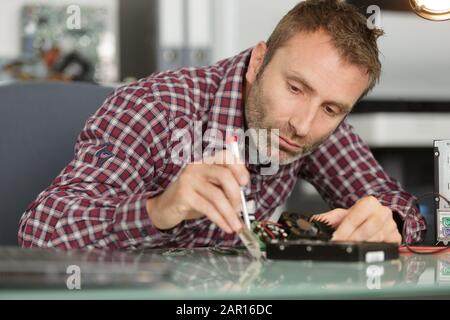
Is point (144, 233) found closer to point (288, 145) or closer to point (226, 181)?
point (226, 181)

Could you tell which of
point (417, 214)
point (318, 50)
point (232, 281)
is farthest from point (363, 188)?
point (232, 281)

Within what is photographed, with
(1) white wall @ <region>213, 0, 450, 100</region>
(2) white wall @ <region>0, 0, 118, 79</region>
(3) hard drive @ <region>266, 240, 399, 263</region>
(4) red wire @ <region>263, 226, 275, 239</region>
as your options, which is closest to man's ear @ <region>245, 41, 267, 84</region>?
(4) red wire @ <region>263, 226, 275, 239</region>

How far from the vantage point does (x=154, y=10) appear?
337 centimetres

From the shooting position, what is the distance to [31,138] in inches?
56.2

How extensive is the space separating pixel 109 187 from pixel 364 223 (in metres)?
0.39

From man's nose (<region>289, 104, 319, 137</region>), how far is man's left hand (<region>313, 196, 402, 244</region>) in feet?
0.85

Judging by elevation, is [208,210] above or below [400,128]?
above

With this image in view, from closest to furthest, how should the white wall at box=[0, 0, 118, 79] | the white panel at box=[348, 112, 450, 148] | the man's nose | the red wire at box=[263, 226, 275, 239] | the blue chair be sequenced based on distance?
the red wire at box=[263, 226, 275, 239]
the man's nose
the blue chair
the white panel at box=[348, 112, 450, 148]
the white wall at box=[0, 0, 118, 79]

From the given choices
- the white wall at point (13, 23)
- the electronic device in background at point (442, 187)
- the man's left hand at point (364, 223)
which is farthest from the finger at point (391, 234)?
the white wall at point (13, 23)

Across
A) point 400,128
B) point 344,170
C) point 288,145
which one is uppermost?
point 288,145

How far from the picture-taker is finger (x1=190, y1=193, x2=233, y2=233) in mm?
861

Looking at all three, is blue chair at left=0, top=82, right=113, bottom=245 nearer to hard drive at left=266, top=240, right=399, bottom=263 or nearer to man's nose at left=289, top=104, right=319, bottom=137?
man's nose at left=289, top=104, right=319, bottom=137

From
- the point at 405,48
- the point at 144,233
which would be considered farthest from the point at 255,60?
the point at 405,48

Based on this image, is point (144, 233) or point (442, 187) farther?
point (442, 187)
